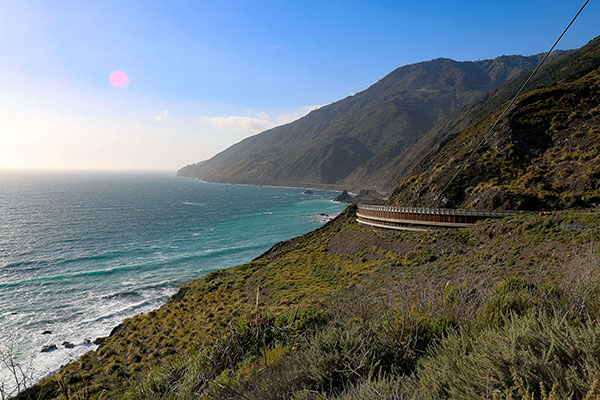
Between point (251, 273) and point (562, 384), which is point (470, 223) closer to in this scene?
point (251, 273)

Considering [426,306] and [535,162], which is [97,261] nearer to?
[426,306]

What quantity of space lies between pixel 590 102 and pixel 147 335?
171 ft

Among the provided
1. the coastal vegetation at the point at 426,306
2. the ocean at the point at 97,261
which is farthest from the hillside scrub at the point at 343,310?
the ocean at the point at 97,261

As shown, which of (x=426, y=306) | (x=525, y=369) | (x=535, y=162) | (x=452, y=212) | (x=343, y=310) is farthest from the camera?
(x=535, y=162)

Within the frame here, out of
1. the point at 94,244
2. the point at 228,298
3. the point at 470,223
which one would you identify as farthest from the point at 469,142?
the point at 94,244

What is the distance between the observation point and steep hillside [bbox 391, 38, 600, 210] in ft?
85.4

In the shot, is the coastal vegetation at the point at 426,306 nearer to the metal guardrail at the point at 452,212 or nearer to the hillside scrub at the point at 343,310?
the hillside scrub at the point at 343,310

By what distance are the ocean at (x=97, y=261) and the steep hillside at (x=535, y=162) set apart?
99.0 feet

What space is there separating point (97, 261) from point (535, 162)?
58.6 metres

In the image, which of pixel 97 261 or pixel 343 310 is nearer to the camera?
pixel 343 310

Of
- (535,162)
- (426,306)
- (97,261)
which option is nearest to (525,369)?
(426,306)

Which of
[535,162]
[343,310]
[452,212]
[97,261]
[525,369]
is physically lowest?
[97,261]

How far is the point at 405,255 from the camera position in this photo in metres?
24.0

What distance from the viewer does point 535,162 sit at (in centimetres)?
3209
